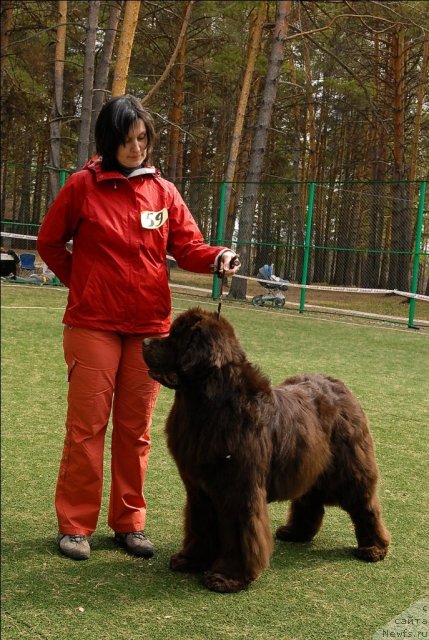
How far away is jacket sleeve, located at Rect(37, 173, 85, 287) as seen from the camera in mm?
2902

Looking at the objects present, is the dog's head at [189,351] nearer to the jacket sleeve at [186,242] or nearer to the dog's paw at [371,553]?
the jacket sleeve at [186,242]

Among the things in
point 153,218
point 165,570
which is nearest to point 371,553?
point 165,570

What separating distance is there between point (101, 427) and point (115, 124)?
4.19 ft

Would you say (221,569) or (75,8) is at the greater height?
(75,8)

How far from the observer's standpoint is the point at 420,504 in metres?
Result: 3.96

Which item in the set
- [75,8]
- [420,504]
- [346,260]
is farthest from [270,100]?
[420,504]

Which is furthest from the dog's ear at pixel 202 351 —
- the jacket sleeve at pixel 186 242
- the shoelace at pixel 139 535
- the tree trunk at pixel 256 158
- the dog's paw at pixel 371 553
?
Answer: the tree trunk at pixel 256 158

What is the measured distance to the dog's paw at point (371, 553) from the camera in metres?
3.21

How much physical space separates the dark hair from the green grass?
71 centimetres

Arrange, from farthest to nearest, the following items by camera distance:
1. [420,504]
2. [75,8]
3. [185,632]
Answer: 1. [75,8]
2. [420,504]
3. [185,632]

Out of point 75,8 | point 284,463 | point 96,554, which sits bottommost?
point 96,554

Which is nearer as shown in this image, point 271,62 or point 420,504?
point 420,504

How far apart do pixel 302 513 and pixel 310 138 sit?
27.8 meters

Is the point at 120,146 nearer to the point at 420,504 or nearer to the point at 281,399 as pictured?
the point at 281,399
